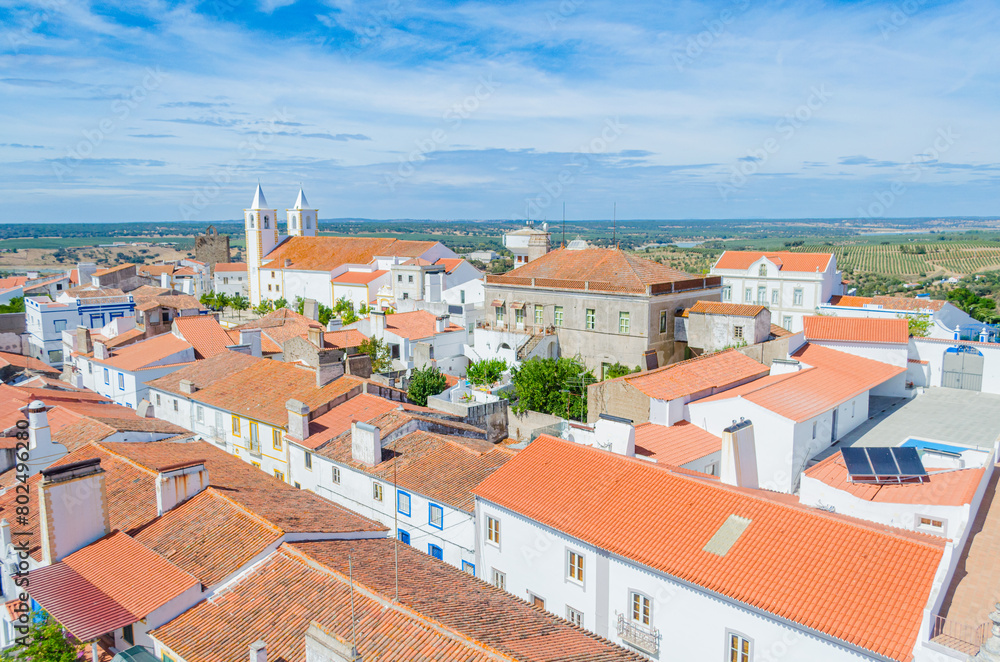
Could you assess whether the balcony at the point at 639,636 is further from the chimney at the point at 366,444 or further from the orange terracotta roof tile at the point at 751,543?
the chimney at the point at 366,444

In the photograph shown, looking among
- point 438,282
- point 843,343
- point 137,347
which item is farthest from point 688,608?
point 438,282

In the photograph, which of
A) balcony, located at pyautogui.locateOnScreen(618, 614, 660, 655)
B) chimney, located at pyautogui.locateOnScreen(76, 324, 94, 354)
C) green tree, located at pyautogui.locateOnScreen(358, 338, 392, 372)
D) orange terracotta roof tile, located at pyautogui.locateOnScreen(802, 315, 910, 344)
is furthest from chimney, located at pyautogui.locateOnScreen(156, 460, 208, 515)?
chimney, located at pyautogui.locateOnScreen(76, 324, 94, 354)

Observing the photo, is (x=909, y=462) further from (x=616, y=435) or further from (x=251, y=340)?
(x=251, y=340)

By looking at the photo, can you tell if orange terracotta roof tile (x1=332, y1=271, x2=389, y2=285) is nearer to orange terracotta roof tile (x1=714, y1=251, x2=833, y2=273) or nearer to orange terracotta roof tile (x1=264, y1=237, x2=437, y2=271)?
orange terracotta roof tile (x1=264, y1=237, x2=437, y2=271)

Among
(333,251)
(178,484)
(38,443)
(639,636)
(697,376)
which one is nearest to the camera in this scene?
(639,636)

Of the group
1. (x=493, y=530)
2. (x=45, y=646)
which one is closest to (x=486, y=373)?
(x=493, y=530)

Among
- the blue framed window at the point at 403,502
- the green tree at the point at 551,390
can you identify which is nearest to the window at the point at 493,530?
the blue framed window at the point at 403,502

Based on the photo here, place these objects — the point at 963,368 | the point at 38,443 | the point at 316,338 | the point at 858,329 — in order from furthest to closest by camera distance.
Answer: the point at 316,338, the point at 858,329, the point at 963,368, the point at 38,443

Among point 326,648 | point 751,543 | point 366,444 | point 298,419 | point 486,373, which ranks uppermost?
point 326,648
